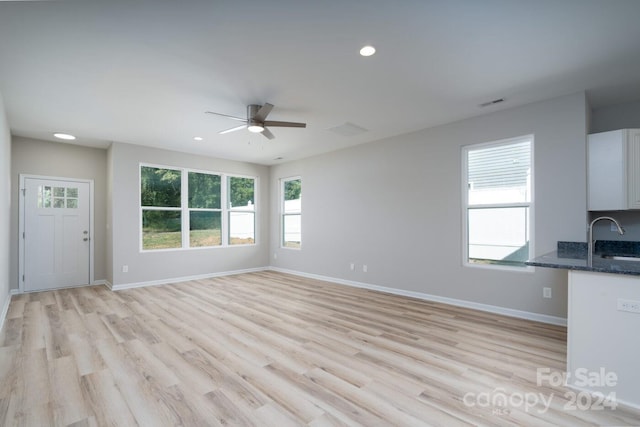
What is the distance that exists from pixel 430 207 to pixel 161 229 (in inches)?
201

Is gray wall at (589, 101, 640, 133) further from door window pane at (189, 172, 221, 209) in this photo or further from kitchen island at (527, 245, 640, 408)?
door window pane at (189, 172, 221, 209)

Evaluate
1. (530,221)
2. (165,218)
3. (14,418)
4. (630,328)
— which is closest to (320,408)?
(14,418)

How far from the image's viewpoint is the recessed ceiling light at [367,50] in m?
2.50

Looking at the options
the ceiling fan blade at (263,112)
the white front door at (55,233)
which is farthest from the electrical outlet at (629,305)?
the white front door at (55,233)

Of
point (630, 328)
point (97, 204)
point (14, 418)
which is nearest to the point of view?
point (14, 418)

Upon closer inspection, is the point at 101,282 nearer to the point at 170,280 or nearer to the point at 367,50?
the point at 170,280

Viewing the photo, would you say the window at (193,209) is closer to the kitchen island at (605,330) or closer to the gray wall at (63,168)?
the gray wall at (63,168)

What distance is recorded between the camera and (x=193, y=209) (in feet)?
21.1

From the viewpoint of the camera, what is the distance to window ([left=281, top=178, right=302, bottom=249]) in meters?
7.05

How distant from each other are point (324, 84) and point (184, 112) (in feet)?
6.58

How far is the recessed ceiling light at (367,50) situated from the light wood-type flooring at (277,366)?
8.76ft

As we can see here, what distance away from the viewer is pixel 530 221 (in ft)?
12.4

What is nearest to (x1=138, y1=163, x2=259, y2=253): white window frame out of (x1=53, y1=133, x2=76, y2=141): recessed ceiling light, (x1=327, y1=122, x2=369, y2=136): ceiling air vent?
(x1=53, y1=133, x2=76, y2=141): recessed ceiling light

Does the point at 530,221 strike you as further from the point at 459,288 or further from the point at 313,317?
the point at 313,317
